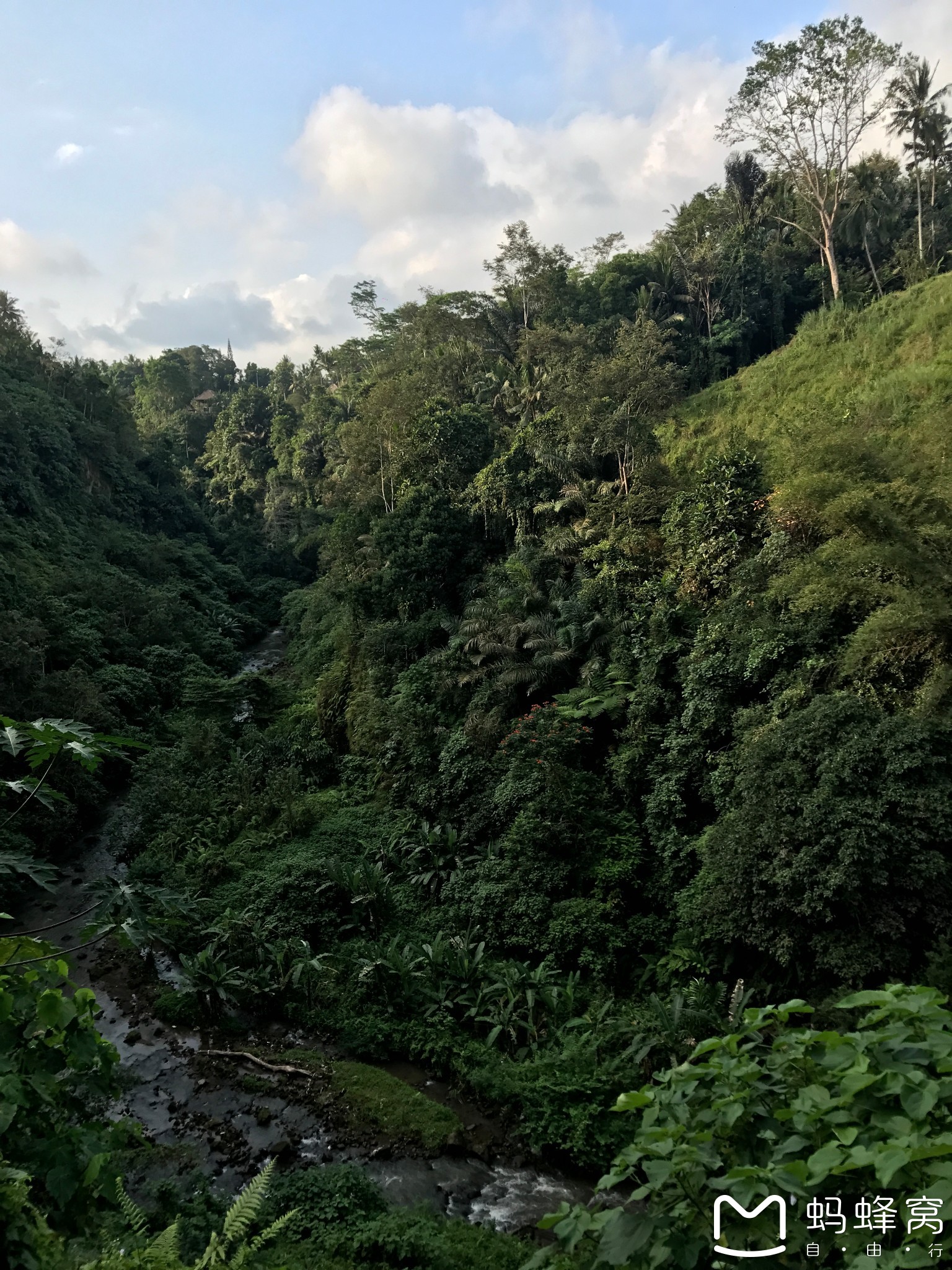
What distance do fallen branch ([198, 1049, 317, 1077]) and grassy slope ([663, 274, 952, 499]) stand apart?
32.3 feet

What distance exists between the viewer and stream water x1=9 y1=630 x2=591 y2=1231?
22.4ft

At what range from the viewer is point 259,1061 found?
8680 mm

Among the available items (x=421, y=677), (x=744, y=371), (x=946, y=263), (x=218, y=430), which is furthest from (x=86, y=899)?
(x=218, y=430)

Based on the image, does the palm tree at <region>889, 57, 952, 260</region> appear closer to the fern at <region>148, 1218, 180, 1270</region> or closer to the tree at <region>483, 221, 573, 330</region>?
the tree at <region>483, 221, 573, 330</region>

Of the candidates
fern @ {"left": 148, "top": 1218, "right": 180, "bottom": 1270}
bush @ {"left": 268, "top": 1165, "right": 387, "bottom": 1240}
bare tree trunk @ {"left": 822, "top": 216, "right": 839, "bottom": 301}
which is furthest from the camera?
bare tree trunk @ {"left": 822, "top": 216, "right": 839, "bottom": 301}

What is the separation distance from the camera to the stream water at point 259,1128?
6.81 m

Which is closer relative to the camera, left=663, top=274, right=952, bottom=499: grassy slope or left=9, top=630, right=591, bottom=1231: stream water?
left=9, top=630, right=591, bottom=1231: stream water

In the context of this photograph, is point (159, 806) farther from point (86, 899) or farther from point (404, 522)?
point (404, 522)

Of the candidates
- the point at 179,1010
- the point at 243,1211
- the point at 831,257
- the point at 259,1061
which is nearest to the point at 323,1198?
the point at 259,1061

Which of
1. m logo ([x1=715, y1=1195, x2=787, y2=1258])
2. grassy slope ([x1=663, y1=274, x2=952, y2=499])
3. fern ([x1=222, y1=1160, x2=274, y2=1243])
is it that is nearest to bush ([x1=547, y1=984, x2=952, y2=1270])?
m logo ([x1=715, y1=1195, x2=787, y2=1258])

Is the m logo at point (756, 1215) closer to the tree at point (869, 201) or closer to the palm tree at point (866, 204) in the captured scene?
the tree at point (869, 201)

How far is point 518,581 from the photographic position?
16344 mm

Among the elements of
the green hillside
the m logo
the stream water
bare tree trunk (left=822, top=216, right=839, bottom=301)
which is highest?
bare tree trunk (left=822, top=216, right=839, bottom=301)

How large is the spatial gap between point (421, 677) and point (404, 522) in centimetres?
517
